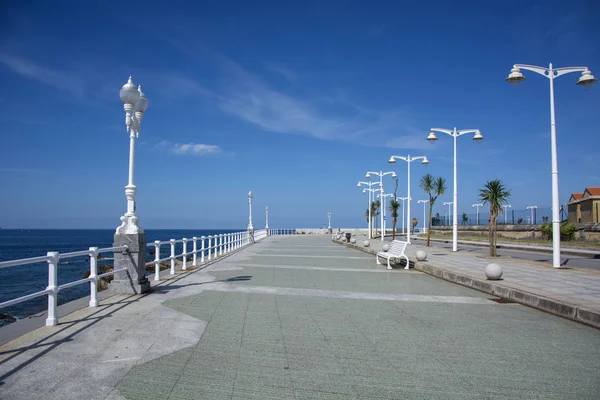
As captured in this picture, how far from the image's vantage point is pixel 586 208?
51250mm

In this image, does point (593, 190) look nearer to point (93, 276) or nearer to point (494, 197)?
point (494, 197)

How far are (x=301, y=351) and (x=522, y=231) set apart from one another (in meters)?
49.4

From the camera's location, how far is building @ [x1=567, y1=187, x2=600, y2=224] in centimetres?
4803

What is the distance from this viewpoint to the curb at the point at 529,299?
8.09 m

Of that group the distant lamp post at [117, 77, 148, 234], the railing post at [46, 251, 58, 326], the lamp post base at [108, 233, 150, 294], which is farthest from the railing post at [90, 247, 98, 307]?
the distant lamp post at [117, 77, 148, 234]

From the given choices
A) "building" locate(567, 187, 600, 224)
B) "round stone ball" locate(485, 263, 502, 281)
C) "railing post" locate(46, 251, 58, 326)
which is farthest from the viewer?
"building" locate(567, 187, 600, 224)

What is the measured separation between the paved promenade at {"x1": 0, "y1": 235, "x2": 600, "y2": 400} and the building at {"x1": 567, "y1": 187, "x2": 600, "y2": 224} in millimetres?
43230

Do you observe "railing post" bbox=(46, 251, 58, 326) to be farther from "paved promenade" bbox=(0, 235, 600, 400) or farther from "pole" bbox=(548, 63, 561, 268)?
"pole" bbox=(548, 63, 561, 268)

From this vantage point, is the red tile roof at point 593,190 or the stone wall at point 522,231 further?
the red tile roof at point 593,190

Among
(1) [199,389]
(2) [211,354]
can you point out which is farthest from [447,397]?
(2) [211,354]

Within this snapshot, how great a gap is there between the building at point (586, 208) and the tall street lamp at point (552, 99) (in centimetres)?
3218

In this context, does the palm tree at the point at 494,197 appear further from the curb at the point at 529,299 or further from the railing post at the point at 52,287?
the railing post at the point at 52,287

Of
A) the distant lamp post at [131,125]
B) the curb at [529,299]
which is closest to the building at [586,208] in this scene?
the curb at [529,299]

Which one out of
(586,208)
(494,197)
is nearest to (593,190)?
(586,208)
